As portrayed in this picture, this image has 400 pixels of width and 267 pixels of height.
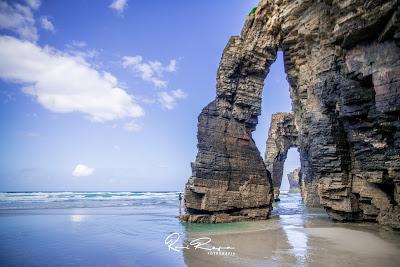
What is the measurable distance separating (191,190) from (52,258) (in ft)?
37.8

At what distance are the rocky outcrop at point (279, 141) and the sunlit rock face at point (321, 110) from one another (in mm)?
22684

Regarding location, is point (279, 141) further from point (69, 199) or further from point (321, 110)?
point (69, 199)


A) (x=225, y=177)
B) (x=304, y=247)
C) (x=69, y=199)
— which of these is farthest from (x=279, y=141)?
(x=69, y=199)

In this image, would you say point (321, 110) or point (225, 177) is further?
point (225, 177)

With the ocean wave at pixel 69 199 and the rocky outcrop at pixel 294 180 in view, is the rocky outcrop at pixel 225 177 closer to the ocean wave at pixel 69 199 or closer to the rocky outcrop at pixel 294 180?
the ocean wave at pixel 69 199

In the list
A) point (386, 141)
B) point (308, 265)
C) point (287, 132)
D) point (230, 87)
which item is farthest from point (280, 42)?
point (287, 132)

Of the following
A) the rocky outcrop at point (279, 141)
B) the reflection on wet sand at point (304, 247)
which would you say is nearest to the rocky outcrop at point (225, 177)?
the reflection on wet sand at point (304, 247)

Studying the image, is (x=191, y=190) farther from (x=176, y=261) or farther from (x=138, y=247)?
(x=176, y=261)

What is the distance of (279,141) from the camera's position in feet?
162

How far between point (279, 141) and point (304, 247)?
3839 cm

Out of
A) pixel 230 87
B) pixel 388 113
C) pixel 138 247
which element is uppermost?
pixel 230 87

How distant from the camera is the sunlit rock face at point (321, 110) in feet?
41.8

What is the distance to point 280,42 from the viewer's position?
2275cm

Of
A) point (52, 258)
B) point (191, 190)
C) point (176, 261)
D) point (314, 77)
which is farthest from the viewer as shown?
point (191, 190)
